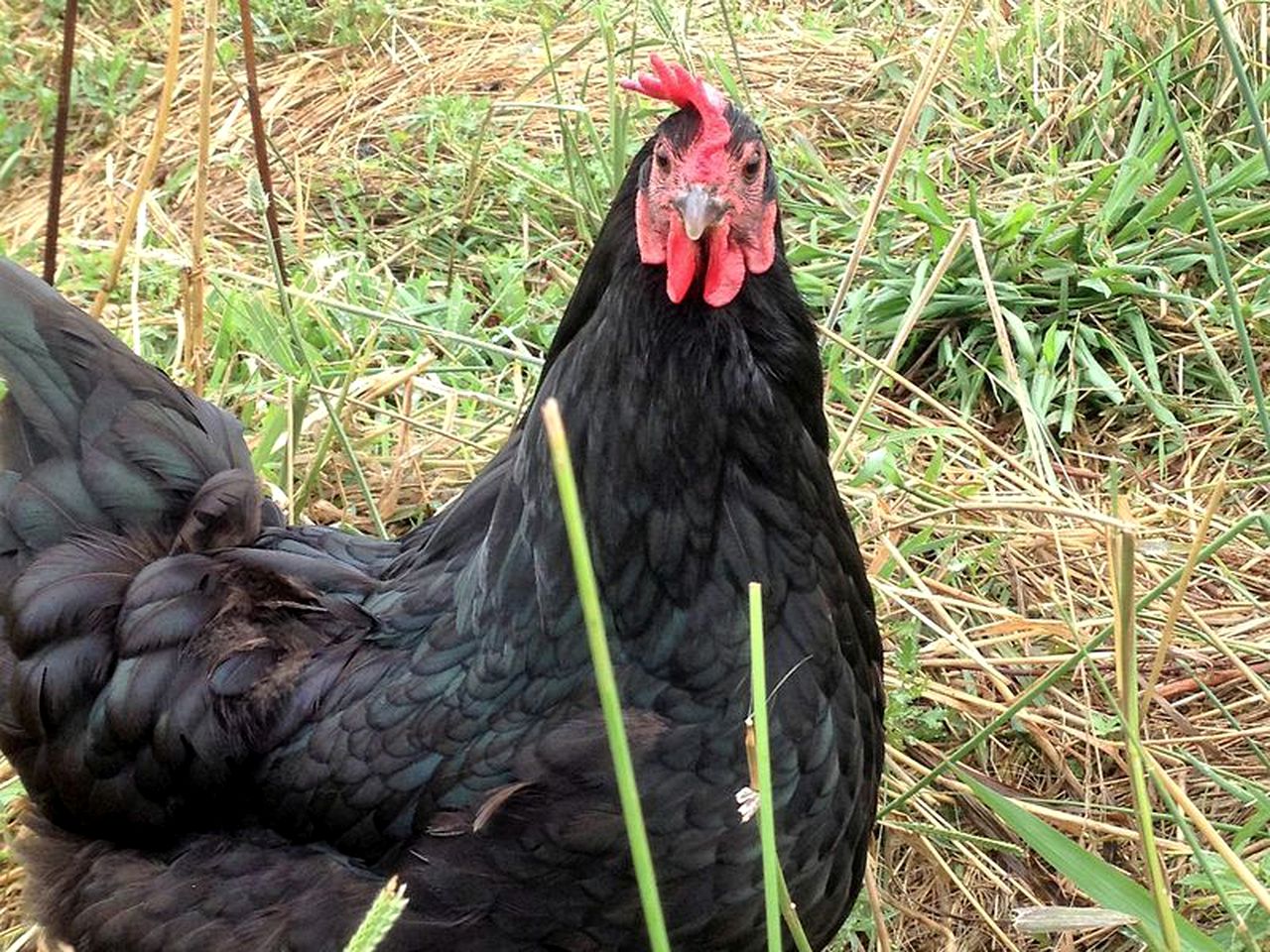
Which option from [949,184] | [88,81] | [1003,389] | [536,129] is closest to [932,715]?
[1003,389]

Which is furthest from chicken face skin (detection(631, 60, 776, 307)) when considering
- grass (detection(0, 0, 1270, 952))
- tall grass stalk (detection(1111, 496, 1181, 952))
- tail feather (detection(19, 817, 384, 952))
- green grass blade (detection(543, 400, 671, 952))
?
tail feather (detection(19, 817, 384, 952))

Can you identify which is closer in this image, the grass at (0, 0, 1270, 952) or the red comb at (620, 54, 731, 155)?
the red comb at (620, 54, 731, 155)

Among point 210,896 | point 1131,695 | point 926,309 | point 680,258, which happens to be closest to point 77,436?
point 210,896

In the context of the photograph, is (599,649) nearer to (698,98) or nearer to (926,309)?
(698,98)

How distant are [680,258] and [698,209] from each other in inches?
2.5

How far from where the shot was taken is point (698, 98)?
157cm

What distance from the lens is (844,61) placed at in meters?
4.88

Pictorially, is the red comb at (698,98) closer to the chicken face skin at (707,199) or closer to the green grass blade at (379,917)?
the chicken face skin at (707,199)

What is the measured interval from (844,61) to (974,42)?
1.98ft

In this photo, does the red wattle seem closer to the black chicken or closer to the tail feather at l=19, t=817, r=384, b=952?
the black chicken

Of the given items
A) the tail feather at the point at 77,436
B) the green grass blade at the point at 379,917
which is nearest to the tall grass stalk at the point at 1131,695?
the green grass blade at the point at 379,917

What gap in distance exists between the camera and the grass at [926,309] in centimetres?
238

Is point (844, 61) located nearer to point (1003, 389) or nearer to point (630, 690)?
point (1003, 389)

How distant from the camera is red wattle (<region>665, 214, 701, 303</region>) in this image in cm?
151
